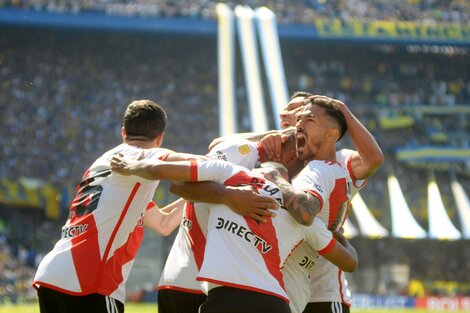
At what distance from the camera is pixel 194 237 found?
16.0ft

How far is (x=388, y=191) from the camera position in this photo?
32375 mm

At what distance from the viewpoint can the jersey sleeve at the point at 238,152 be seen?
5051 mm

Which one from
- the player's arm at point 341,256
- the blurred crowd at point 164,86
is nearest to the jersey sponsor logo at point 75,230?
the player's arm at point 341,256

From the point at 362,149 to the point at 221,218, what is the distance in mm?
1417

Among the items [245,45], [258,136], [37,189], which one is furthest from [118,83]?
[258,136]

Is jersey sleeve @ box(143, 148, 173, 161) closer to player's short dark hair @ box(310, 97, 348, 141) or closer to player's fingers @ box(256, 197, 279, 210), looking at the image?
Answer: player's fingers @ box(256, 197, 279, 210)

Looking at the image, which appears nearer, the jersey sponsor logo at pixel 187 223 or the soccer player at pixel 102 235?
the soccer player at pixel 102 235

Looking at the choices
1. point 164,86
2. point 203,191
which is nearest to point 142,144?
point 203,191

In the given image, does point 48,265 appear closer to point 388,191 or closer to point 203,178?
point 203,178

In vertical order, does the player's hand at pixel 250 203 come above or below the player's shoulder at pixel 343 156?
below

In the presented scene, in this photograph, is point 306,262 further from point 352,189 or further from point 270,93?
point 270,93

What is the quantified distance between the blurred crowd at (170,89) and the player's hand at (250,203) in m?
26.7

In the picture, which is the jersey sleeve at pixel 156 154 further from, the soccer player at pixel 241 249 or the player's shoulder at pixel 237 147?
the player's shoulder at pixel 237 147

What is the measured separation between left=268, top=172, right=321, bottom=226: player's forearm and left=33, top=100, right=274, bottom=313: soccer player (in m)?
0.69
